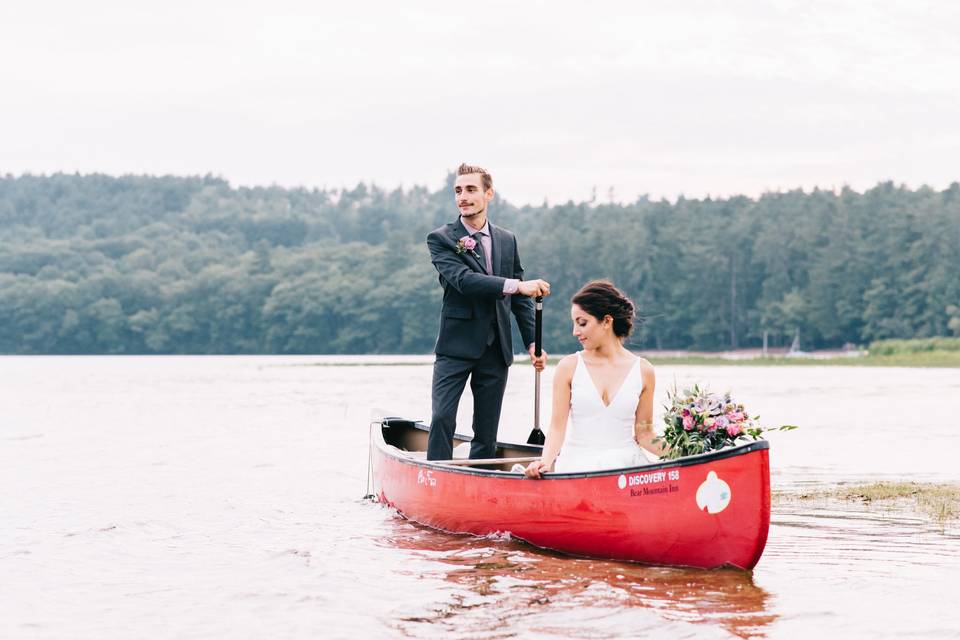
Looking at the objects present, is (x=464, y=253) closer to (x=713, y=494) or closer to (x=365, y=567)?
(x=365, y=567)

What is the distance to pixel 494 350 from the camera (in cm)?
872

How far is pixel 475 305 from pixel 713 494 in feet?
8.61

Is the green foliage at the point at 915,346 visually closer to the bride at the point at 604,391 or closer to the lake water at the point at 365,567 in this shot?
the lake water at the point at 365,567

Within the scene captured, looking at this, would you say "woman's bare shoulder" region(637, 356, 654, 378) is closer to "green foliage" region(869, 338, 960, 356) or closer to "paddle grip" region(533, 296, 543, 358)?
Answer: "paddle grip" region(533, 296, 543, 358)

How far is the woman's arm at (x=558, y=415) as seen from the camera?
279 inches

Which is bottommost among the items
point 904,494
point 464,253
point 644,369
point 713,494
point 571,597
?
point 571,597

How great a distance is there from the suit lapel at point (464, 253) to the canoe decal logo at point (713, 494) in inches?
102

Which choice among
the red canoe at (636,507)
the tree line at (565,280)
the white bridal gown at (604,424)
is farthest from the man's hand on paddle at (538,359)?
the tree line at (565,280)

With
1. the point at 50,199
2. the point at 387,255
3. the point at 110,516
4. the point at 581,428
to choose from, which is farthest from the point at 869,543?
the point at 50,199

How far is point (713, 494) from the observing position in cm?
646

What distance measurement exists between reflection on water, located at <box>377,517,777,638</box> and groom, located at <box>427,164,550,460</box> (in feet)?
4.35

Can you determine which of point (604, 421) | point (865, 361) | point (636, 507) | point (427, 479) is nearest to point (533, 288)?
point (604, 421)

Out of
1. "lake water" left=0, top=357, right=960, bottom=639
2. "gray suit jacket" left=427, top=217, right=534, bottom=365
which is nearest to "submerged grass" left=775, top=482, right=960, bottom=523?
"lake water" left=0, top=357, right=960, bottom=639

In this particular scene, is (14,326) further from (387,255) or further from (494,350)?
(494,350)
